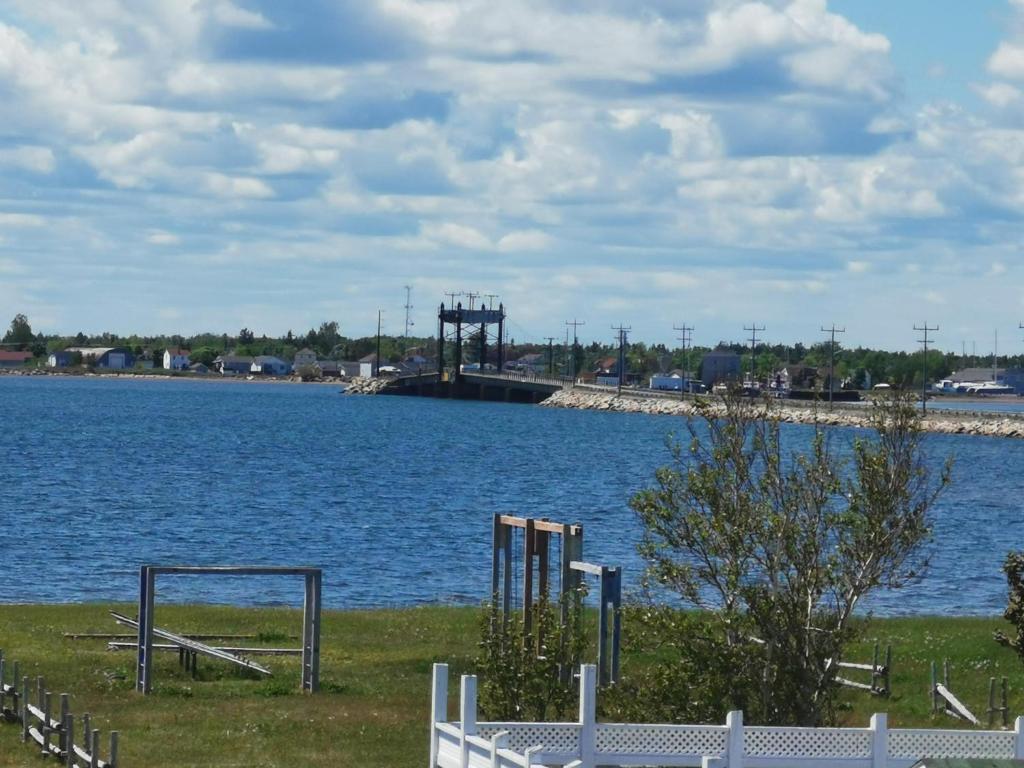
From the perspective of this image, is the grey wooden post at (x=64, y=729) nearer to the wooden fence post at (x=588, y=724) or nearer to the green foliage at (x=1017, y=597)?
the wooden fence post at (x=588, y=724)

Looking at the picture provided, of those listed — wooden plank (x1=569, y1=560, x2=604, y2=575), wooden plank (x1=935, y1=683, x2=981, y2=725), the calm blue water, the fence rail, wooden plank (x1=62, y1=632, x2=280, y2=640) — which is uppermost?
wooden plank (x1=569, y1=560, x2=604, y2=575)

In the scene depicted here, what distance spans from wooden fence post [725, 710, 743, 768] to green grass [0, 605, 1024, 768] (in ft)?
19.0

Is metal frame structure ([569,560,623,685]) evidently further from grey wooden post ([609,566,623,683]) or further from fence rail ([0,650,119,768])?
fence rail ([0,650,119,768])

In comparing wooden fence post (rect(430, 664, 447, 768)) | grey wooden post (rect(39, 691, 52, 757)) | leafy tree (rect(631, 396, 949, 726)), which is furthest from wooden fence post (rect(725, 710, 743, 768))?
grey wooden post (rect(39, 691, 52, 757))

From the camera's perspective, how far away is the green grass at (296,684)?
23.9 metres

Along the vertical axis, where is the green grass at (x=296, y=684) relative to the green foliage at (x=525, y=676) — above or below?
below

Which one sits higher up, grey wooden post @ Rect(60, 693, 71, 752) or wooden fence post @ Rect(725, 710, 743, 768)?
wooden fence post @ Rect(725, 710, 743, 768)

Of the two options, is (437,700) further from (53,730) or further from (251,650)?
(251,650)

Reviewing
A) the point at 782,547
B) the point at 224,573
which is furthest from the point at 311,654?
the point at 782,547

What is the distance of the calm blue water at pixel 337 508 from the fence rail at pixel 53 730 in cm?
2106

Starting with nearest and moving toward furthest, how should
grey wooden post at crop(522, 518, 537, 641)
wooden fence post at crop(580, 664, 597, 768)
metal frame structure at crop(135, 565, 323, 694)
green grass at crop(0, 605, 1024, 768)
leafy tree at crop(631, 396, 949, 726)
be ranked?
wooden fence post at crop(580, 664, 597, 768)
leafy tree at crop(631, 396, 949, 726)
green grass at crop(0, 605, 1024, 768)
grey wooden post at crop(522, 518, 537, 641)
metal frame structure at crop(135, 565, 323, 694)

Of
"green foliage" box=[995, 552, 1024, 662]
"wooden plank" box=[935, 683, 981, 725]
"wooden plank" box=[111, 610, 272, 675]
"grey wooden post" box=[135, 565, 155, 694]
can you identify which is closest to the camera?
"green foliage" box=[995, 552, 1024, 662]

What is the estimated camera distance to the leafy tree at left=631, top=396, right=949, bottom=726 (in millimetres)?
21500

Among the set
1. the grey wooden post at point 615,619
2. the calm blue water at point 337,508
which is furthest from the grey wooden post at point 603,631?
the calm blue water at point 337,508
